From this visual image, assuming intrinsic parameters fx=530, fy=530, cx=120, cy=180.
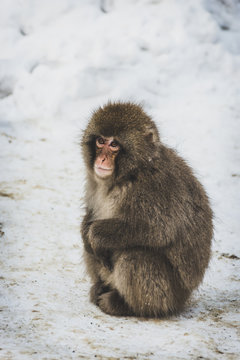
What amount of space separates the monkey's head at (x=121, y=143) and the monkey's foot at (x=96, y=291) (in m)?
0.94

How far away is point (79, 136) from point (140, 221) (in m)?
1.08

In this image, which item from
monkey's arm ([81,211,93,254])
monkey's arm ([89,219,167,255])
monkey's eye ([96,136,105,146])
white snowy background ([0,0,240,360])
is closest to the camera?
white snowy background ([0,0,240,360])

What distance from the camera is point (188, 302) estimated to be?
445cm

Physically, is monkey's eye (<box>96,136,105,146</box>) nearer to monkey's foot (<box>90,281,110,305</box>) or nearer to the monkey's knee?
the monkey's knee

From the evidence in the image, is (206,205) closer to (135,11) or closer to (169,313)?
(169,313)

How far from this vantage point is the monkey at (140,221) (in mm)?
3922

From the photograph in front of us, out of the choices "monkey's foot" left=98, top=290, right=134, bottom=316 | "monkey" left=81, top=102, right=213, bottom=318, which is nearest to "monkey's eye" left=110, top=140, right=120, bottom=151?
"monkey" left=81, top=102, right=213, bottom=318

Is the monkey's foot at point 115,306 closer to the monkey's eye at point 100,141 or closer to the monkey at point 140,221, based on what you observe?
the monkey at point 140,221

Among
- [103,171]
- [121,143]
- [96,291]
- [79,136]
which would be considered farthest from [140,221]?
[79,136]

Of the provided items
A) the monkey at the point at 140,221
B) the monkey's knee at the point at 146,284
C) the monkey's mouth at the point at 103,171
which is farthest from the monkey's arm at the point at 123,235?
the monkey's mouth at the point at 103,171

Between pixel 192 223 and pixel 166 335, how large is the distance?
0.91 metres

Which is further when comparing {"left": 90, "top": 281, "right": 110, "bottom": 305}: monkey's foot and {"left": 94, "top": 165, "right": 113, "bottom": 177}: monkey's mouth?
{"left": 90, "top": 281, "right": 110, "bottom": 305}: monkey's foot

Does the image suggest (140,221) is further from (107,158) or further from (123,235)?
(107,158)

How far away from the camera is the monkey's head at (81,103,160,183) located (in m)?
3.96
